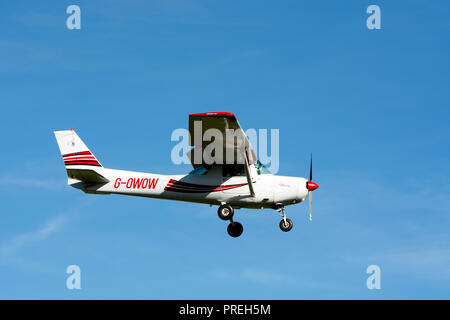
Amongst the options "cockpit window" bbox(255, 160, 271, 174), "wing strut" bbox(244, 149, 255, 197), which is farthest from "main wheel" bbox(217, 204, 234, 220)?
"cockpit window" bbox(255, 160, 271, 174)

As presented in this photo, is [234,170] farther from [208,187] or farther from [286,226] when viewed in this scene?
[286,226]

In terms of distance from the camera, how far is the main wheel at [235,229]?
26766mm

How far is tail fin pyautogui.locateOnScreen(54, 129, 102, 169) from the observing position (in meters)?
26.7

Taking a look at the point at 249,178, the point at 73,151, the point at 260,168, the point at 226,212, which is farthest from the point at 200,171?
the point at 73,151

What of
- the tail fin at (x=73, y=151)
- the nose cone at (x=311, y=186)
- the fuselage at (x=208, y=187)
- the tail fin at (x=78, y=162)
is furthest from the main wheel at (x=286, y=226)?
the tail fin at (x=73, y=151)

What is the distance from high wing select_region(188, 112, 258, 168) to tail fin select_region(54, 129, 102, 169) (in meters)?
3.99

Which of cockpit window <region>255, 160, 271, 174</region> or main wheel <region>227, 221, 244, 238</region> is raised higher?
cockpit window <region>255, 160, 271, 174</region>

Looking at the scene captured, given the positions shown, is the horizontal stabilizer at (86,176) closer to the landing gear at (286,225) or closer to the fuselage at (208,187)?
the fuselage at (208,187)

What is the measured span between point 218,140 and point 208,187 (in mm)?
2464

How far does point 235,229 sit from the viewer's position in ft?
87.9

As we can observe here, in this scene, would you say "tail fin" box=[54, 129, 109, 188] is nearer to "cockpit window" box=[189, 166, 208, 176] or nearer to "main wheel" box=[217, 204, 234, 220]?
"cockpit window" box=[189, 166, 208, 176]

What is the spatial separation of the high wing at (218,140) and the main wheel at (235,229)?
2497 millimetres

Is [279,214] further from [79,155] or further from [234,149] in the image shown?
[79,155]
